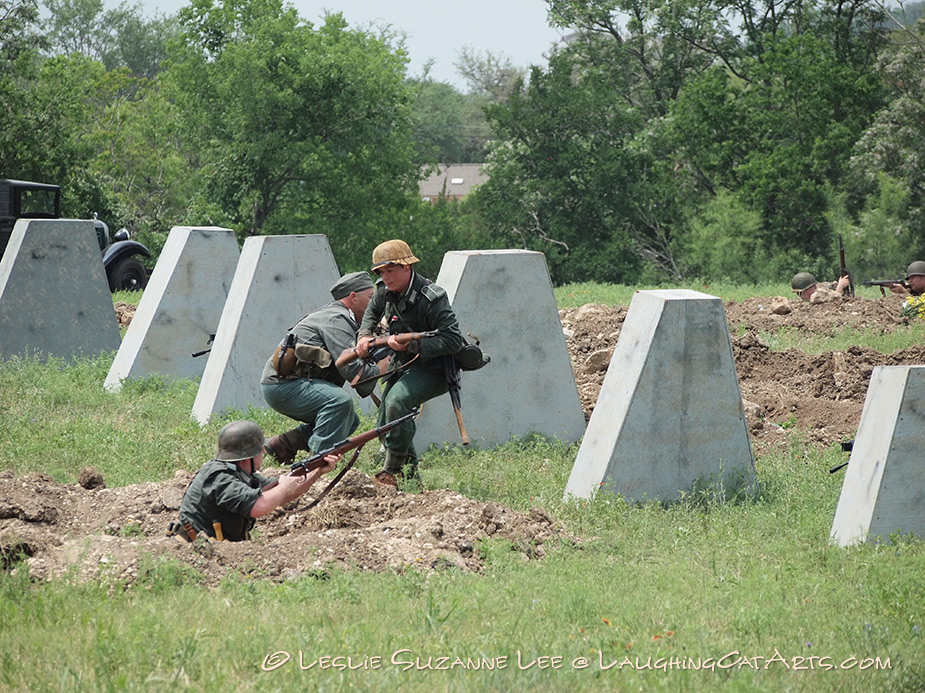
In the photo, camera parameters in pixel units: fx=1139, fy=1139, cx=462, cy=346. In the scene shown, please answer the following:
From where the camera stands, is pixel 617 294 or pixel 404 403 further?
pixel 617 294

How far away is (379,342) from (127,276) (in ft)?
57.8

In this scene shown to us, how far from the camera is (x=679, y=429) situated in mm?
7332

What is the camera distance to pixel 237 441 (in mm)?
6062

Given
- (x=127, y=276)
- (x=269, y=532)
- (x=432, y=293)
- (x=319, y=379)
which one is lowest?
(x=127, y=276)

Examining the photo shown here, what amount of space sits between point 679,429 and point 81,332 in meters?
7.90

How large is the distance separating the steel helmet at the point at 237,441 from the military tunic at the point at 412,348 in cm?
163

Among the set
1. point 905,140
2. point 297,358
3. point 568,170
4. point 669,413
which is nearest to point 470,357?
point 297,358

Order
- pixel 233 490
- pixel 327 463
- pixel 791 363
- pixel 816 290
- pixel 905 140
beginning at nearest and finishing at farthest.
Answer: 1. pixel 233 490
2. pixel 327 463
3. pixel 791 363
4. pixel 816 290
5. pixel 905 140

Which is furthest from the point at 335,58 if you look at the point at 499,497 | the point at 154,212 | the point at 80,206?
the point at 499,497

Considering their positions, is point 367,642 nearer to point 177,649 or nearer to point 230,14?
point 177,649

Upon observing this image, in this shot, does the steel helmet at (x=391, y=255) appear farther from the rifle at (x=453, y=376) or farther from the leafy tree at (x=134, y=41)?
the leafy tree at (x=134, y=41)

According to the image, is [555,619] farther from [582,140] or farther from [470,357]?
[582,140]

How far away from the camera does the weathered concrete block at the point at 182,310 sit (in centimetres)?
1147

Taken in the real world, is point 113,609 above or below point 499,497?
above
